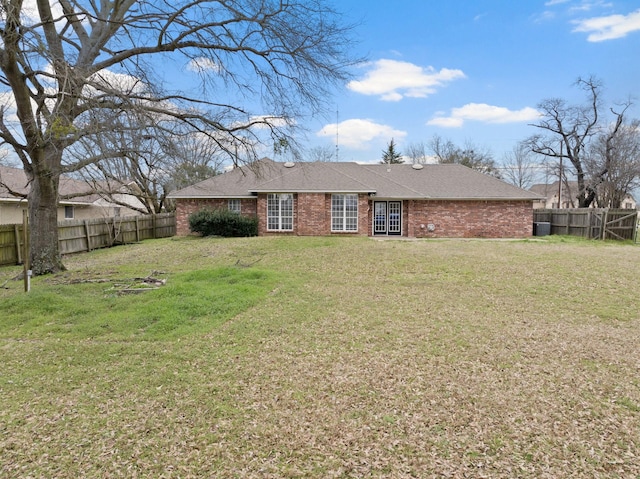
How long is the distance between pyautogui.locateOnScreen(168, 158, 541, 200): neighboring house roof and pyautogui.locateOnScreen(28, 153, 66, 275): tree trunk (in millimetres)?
9092

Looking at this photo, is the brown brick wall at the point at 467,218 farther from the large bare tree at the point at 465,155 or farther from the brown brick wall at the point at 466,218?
the large bare tree at the point at 465,155

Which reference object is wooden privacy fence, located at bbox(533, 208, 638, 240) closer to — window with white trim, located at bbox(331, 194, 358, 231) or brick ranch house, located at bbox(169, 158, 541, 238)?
brick ranch house, located at bbox(169, 158, 541, 238)

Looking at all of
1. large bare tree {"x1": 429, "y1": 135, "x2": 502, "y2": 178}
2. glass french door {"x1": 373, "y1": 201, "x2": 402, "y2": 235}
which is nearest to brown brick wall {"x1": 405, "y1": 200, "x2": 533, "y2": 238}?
glass french door {"x1": 373, "y1": 201, "x2": 402, "y2": 235}

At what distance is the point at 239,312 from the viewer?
22.6 feet

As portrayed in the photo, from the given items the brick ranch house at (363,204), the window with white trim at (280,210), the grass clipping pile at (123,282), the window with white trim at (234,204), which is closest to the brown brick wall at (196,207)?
the brick ranch house at (363,204)

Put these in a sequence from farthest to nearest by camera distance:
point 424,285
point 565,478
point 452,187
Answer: point 452,187
point 424,285
point 565,478

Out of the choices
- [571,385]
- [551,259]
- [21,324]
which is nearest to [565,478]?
[571,385]

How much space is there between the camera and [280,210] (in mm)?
19969

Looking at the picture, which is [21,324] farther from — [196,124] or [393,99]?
[393,99]

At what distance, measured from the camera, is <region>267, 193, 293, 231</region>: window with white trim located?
65.4 ft

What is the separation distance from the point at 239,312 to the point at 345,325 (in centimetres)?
196

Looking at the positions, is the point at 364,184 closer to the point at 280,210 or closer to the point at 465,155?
the point at 280,210

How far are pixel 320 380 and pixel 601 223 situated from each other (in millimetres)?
20860

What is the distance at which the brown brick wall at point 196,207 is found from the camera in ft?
68.9
